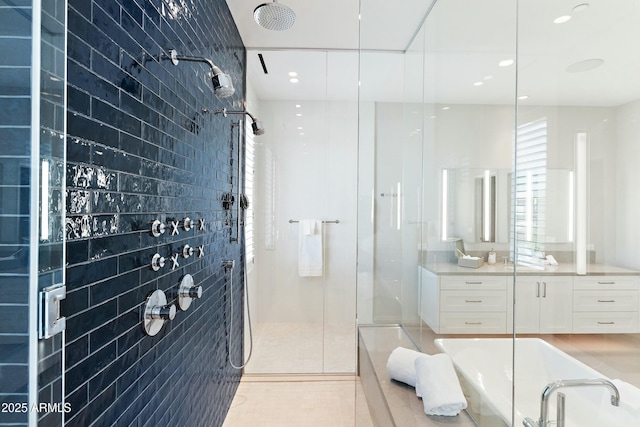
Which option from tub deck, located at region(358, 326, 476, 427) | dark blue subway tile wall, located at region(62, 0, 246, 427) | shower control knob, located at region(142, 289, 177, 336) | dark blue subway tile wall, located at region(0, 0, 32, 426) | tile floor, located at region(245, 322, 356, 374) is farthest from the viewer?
tile floor, located at region(245, 322, 356, 374)

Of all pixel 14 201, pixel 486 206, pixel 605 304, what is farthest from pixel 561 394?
pixel 14 201

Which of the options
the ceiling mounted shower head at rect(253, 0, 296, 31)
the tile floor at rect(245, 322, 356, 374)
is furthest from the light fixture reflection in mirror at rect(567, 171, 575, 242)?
the tile floor at rect(245, 322, 356, 374)

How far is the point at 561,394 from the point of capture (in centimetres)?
97

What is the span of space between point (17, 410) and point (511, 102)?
5.21ft

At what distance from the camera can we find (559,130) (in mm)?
1007

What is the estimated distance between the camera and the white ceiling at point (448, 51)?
87 centimetres

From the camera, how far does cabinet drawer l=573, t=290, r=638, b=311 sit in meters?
0.82

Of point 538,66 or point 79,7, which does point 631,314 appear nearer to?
point 538,66

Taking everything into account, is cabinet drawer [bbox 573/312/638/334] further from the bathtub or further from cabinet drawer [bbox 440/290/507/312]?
cabinet drawer [bbox 440/290/507/312]

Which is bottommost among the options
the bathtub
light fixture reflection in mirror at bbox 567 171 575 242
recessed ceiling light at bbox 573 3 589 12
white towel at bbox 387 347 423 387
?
white towel at bbox 387 347 423 387

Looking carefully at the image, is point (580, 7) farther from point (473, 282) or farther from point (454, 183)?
point (473, 282)

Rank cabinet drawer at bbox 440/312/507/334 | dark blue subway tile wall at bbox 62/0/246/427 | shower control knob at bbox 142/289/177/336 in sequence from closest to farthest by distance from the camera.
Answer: dark blue subway tile wall at bbox 62/0/246/427 → shower control knob at bbox 142/289/177/336 → cabinet drawer at bbox 440/312/507/334

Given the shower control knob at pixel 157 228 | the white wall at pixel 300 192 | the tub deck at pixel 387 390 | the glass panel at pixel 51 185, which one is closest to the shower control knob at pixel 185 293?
the shower control knob at pixel 157 228

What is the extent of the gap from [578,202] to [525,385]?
0.66 meters
